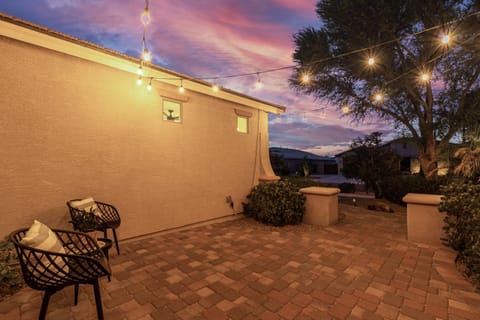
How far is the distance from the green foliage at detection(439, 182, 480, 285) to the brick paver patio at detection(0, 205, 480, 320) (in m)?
0.22

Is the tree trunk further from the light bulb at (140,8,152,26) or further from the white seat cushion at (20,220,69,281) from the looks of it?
the white seat cushion at (20,220,69,281)

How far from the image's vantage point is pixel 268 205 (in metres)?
5.75

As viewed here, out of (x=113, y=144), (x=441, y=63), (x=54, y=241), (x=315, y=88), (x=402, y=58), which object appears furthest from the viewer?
(x=315, y=88)

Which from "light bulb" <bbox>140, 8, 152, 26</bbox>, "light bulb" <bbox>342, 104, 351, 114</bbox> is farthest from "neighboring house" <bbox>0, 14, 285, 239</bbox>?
"light bulb" <bbox>342, 104, 351, 114</bbox>

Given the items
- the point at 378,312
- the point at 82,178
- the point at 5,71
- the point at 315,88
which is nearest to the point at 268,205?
the point at 378,312

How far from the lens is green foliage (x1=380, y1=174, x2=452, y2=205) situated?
7.76m

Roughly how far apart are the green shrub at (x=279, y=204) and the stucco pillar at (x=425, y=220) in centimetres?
227

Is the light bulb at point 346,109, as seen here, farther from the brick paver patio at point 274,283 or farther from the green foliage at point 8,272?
the green foliage at point 8,272

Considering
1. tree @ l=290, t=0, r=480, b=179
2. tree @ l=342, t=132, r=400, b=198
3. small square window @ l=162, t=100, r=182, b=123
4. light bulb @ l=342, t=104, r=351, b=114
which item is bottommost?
tree @ l=342, t=132, r=400, b=198

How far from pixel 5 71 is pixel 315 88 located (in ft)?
30.6

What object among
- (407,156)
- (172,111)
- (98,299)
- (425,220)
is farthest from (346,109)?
(407,156)

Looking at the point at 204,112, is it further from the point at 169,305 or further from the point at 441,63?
the point at 441,63

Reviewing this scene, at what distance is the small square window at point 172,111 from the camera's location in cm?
512

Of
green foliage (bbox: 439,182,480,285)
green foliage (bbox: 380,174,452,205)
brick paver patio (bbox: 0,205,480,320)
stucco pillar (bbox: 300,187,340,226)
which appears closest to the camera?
brick paver patio (bbox: 0,205,480,320)
